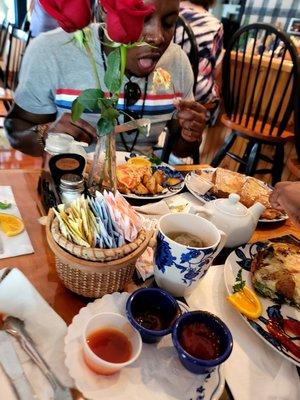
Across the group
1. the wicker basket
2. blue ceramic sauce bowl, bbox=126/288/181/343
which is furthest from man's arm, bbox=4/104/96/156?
blue ceramic sauce bowl, bbox=126/288/181/343

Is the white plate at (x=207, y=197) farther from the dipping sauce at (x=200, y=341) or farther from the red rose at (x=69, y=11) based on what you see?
the red rose at (x=69, y=11)

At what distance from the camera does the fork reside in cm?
48

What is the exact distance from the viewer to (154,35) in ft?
3.61

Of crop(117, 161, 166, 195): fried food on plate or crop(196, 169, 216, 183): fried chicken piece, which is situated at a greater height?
crop(117, 161, 166, 195): fried food on plate

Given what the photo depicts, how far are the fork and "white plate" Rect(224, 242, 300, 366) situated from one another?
37 cm

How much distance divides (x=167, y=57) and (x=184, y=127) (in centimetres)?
44

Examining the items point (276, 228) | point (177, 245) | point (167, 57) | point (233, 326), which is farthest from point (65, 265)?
point (167, 57)

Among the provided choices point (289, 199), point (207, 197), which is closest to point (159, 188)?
point (207, 197)

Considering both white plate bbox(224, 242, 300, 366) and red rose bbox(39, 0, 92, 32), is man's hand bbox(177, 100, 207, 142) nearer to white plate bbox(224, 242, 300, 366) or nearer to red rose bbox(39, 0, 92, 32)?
white plate bbox(224, 242, 300, 366)

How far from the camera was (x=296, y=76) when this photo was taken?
1.77 m

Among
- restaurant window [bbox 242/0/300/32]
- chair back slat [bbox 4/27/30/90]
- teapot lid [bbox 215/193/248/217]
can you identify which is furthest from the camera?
restaurant window [bbox 242/0/300/32]

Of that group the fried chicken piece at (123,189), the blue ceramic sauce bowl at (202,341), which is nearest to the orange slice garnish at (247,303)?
the blue ceramic sauce bowl at (202,341)

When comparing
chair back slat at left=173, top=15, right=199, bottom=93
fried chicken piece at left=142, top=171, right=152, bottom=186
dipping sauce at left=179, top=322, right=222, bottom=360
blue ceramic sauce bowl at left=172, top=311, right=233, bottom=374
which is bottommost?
fried chicken piece at left=142, top=171, right=152, bottom=186

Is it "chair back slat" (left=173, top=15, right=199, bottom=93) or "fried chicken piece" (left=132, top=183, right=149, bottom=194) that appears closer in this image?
"fried chicken piece" (left=132, top=183, right=149, bottom=194)
